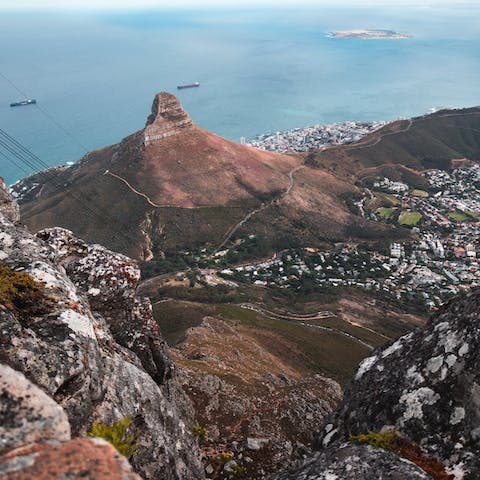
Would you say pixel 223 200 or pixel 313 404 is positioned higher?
pixel 313 404

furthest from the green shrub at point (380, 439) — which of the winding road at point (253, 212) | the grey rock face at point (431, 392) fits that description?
the winding road at point (253, 212)

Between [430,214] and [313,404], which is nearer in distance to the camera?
[313,404]

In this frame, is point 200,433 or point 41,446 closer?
point 41,446

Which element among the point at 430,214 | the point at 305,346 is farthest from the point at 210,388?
the point at 430,214

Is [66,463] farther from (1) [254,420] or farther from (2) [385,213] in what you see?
(2) [385,213]

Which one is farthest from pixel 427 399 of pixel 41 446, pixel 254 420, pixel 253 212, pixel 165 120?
pixel 165 120

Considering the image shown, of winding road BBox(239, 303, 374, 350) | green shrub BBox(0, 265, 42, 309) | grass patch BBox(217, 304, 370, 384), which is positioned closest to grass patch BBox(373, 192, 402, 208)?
winding road BBox(239, 303, 374, 350)

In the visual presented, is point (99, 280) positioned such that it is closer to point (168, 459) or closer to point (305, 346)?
point (168, 459)
